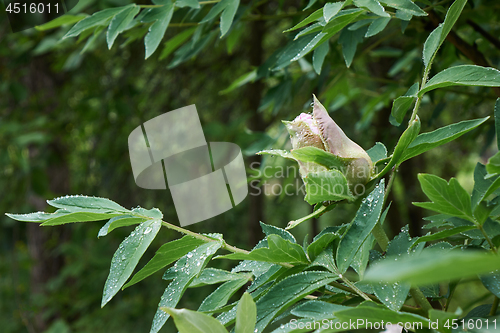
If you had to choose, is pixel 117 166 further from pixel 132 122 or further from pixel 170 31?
pixel 170 31

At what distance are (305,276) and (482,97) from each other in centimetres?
76

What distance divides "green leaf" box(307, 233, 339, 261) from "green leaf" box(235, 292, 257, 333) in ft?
0.32

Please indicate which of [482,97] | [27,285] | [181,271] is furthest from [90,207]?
[27,285]

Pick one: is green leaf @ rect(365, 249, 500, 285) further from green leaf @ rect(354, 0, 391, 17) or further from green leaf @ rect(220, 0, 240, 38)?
green leaf @ rect(220, 0, 240, 38)

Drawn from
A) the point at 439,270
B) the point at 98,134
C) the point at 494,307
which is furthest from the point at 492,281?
the point at 98,134

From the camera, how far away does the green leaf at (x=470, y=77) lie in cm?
39

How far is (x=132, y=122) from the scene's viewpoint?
187cm

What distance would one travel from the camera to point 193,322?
1.06 ft

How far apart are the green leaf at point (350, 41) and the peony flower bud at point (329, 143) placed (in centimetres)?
33

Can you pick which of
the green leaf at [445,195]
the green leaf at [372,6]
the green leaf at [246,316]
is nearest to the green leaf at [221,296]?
the green leaf at [246,316]

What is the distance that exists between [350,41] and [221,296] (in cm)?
48

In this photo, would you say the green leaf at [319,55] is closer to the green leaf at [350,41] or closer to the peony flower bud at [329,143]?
the green leaf at [350,41]

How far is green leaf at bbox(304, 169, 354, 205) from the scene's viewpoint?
0.36m

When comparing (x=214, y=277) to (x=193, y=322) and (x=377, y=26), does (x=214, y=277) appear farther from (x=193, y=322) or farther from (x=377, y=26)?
(x=377, y=26)
